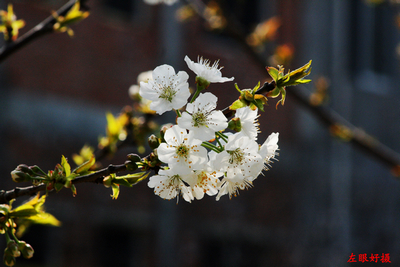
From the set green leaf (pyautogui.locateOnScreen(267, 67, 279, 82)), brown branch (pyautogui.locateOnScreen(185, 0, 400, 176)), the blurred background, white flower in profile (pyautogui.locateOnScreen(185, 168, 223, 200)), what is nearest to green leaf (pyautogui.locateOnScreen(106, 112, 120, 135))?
white flower in profile (pyautogui.locateOnScreen(185, 168, 223, 200))

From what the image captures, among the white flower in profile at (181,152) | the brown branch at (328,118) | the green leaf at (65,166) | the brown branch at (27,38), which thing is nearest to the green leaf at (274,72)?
the white flower in profile at (181,152)

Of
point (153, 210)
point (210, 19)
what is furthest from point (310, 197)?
point (210, 19)

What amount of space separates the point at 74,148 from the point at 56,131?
28cm

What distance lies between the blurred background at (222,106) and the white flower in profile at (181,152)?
1.57 metres

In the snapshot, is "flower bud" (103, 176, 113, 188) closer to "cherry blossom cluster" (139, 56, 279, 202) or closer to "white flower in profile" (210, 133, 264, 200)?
"cherry blossom cluster" (139, 56, 279, 202)

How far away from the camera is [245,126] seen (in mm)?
743

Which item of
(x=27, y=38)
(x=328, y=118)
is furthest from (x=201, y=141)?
(x=328, y=118)

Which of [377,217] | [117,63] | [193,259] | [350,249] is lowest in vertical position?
[193,259]

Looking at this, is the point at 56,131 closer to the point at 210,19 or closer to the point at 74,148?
the point at 74,148

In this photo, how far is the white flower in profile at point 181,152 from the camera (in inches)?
26.0

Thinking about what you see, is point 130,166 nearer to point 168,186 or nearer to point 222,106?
point 168,186

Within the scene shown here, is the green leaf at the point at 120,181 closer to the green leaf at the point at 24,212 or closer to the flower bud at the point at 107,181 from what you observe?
the flower bud at the point at 107,181

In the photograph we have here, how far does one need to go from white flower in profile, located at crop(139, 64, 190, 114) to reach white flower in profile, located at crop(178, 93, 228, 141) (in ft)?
0.12

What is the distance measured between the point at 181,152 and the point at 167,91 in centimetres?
13
